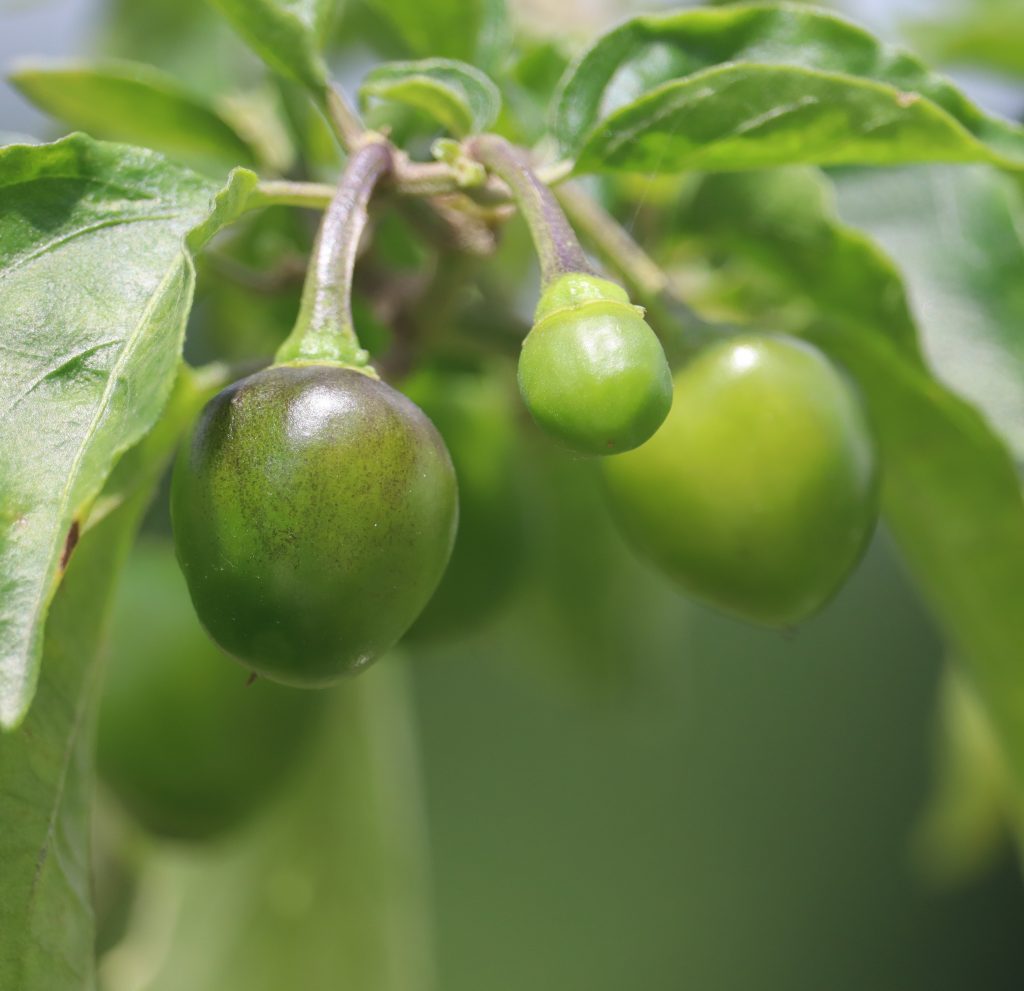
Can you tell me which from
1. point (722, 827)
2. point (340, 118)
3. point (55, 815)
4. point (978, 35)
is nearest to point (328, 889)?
point (55, 815)

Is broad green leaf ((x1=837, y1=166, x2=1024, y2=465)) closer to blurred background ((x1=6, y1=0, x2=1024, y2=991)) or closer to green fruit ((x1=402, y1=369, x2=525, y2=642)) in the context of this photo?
green fruit ((x1=402, y1=369, x2=525, y2=642))

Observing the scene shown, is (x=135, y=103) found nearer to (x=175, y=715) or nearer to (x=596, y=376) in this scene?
(x=175, y=715)

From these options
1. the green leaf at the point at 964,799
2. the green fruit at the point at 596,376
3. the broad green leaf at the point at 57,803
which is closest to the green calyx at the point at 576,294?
the green fruit at the point at 596,376

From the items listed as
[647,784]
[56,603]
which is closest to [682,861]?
[647,784]

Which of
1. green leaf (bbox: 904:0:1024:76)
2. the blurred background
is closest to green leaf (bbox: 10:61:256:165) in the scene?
green leaf (bbox: 904:0:1024:76)

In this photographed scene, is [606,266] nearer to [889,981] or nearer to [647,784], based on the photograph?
[647,784]

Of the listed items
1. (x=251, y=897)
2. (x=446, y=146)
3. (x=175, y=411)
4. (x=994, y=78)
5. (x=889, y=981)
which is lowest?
(x=889, y=981)
